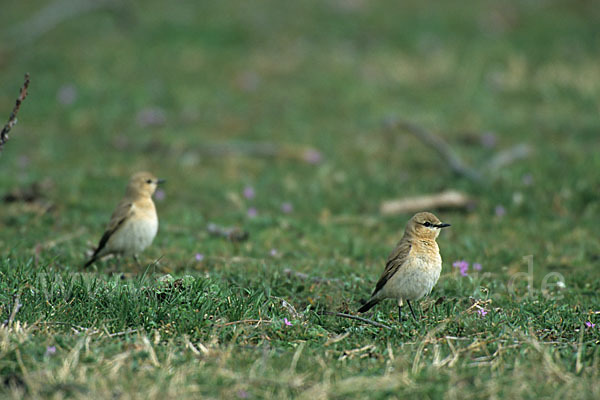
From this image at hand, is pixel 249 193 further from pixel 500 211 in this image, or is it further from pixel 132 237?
pixel 500 211

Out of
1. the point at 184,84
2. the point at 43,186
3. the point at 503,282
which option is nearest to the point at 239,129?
the point at 184,84

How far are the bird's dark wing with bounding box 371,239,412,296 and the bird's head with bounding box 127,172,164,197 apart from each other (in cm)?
285

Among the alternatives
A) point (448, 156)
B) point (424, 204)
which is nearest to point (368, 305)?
point (424, 204)

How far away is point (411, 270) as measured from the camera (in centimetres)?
560

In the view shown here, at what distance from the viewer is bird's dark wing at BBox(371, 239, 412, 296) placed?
5.65m

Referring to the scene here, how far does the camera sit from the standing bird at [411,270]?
219 inches

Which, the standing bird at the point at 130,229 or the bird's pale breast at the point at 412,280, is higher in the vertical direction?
the bird's pale breast at the point at 412,280

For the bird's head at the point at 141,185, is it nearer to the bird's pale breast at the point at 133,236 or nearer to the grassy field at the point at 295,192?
the bird's pale breast at the point at 133,236

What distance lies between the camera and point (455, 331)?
5090 millimetres

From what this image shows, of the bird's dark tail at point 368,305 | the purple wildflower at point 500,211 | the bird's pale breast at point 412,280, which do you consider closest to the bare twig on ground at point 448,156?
the purple wildflower at point 500,211

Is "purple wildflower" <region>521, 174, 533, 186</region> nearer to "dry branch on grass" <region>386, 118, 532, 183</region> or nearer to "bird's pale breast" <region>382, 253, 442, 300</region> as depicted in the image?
"dry branch on grass" <region>386, 118, 532, 183</region>

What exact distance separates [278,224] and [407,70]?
7187 millimetres

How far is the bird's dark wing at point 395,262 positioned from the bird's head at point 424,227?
0.43 ft

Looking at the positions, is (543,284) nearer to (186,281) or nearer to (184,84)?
(186,281)
